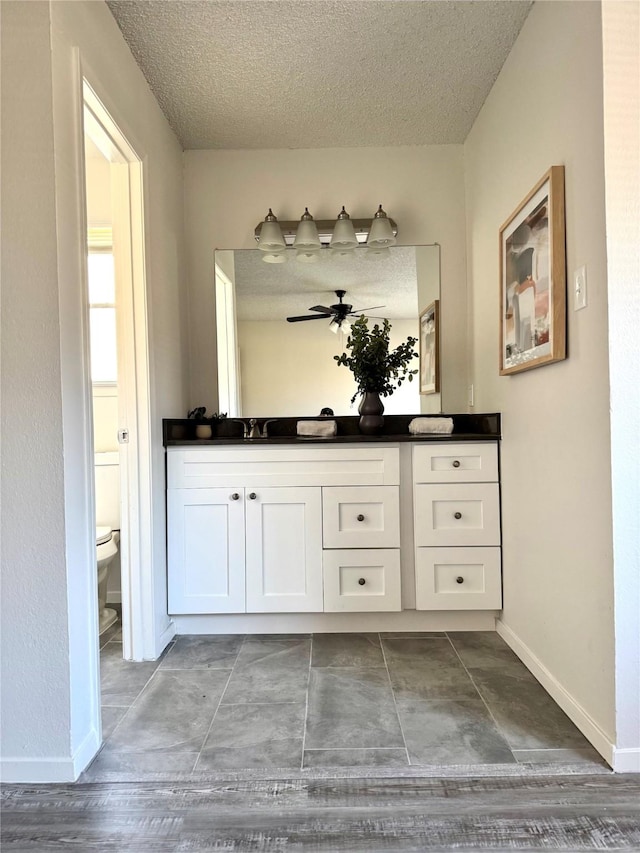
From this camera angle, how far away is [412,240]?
8.82ft

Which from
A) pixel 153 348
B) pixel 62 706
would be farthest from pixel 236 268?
pixel 62 706

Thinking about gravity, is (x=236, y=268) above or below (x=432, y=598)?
above

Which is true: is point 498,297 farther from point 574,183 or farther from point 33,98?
point 33,98

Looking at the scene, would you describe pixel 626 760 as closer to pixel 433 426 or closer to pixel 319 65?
pixel 433 426

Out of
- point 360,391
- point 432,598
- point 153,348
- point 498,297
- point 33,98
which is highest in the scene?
point 33,98

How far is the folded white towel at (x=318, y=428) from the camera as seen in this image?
96.6 inches

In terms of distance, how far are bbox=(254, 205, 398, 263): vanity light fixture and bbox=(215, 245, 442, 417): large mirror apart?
44mm

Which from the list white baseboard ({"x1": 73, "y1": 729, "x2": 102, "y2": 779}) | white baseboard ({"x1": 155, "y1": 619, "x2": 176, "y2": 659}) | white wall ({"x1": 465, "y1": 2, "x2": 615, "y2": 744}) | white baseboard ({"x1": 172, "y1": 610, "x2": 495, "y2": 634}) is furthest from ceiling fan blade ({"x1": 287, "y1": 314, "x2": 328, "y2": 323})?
white baseboard ({"x1": 73, "y1": 729, "x2": 102, "y2": 779})

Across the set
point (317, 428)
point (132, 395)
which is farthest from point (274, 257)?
point (132, 395)

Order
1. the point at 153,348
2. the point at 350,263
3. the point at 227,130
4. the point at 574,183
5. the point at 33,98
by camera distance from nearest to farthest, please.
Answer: the point at 33,98 < the point at 574,183 < the point at 153,348 < the point at 227,130 < the point at 350,263

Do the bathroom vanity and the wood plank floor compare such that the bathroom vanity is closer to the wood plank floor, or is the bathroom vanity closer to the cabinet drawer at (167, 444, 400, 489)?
the cabinet drawer at (167, 444, 400, 489)

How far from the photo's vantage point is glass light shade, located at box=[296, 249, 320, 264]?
2658 millimetres

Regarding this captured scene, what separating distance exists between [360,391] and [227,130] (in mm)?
1460

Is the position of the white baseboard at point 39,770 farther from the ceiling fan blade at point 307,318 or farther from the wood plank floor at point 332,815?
the ceiling fan blade at point 307,318
